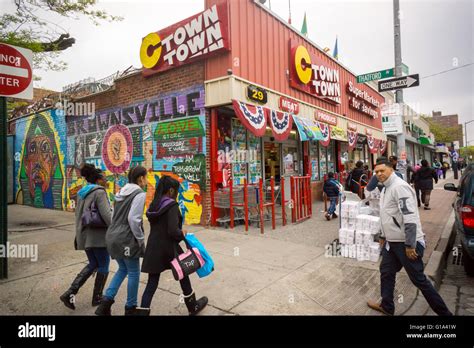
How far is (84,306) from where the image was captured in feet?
12.4

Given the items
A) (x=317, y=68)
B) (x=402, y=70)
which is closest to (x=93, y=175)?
(x=402, y=70)

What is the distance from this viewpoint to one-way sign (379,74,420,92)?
6.13 m

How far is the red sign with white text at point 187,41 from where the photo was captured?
783cm

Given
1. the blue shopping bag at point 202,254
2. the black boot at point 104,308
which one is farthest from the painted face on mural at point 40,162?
the blue shopping bag at point 202,254

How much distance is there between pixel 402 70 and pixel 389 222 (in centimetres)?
503

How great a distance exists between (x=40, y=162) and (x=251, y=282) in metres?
14.6

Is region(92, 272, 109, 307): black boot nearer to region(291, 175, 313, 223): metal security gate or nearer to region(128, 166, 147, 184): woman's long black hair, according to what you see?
region(128, 166, 147, 184): woman's long black hair

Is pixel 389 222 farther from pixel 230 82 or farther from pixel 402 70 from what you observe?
pixel 230 82

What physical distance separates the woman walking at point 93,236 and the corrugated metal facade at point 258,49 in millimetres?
5419

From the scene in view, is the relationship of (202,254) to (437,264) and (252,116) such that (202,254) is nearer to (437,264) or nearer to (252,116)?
(437,264)

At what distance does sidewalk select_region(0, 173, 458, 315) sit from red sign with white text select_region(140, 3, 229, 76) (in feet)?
17.5

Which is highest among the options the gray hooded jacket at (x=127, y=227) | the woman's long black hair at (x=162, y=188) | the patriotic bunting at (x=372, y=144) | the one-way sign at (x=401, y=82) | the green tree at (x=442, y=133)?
the green tree at (x=442, y=133)

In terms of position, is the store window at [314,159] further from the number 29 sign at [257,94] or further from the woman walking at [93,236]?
the woman walking at [93,236]

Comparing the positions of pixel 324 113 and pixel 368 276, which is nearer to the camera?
pixel 368 276
